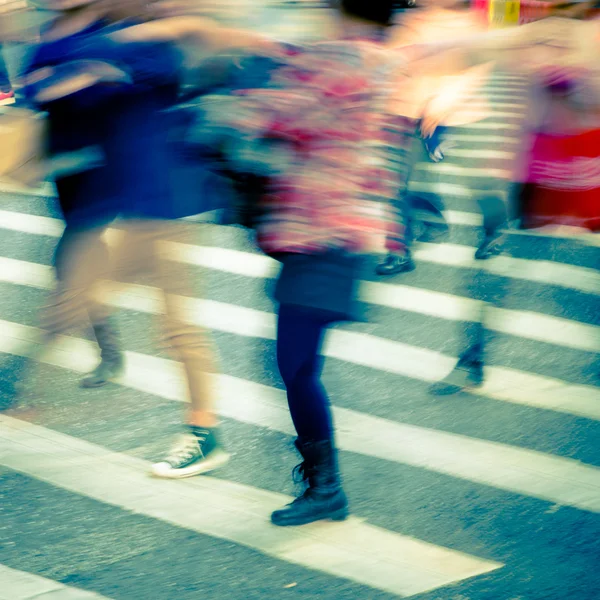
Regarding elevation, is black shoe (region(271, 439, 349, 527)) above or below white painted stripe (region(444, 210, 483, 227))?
above

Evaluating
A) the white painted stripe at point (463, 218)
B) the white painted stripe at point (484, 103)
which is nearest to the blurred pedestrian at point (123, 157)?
the white painted stripe at point (484, 103)

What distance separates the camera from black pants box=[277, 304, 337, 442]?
3424 millimetres

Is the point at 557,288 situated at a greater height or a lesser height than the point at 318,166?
lesser

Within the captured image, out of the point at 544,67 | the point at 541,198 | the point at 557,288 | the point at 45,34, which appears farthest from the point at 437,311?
the point at 45,34

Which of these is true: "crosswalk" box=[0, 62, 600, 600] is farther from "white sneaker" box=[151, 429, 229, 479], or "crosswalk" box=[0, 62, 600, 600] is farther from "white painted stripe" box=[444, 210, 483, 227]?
"white painted stripe" box=[444, 210, 483, 227]

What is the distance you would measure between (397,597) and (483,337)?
1887 millimetres

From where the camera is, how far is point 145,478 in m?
4.04

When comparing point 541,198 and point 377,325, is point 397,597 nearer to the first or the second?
point 541,198

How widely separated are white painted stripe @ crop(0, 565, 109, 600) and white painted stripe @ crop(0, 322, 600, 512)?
4.38ft

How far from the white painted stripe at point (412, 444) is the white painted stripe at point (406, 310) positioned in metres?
0.47

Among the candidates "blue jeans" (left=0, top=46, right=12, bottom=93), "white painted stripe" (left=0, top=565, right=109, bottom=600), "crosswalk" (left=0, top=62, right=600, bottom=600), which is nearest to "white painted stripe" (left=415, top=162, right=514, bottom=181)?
"crosswalk" (left=0, top=62, right=600, bottom=600)

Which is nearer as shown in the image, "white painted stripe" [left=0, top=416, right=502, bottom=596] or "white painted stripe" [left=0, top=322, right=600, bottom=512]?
"white painted stripe" [left=0, top=416, right=502, bottom=596]

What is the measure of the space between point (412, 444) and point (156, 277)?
124 cm

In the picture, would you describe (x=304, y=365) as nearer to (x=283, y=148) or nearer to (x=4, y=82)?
(x=283, y=148)
